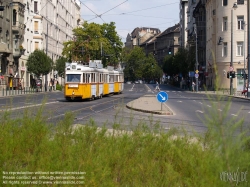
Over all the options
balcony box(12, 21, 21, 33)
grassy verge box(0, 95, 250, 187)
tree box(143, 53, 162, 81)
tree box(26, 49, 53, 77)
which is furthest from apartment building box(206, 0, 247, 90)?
tree box(143, 53, 162, 81)

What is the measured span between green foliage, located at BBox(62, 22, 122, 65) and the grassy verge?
7658 centimetres

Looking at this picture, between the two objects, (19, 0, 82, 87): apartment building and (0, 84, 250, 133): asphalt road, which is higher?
(19, 0, 82, 87): apartment building

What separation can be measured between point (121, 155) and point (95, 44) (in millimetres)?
87642

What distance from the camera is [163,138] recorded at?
27.8 feet

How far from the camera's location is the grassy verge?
4.50 metres

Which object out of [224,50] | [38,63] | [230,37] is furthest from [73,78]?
[224,50]

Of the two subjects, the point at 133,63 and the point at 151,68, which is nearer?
the point at 151,68

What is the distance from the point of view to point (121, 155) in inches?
285

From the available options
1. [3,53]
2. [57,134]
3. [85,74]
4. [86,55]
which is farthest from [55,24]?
[57,134]

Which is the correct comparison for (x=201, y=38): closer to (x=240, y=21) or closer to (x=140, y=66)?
(x=240, y=21)

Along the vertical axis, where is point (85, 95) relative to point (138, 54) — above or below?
below

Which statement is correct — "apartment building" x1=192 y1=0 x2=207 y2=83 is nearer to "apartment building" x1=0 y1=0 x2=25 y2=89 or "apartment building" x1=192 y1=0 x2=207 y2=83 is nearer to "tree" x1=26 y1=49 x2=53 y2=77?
"tree" x1=26 y1=49 x2=53 y2=77

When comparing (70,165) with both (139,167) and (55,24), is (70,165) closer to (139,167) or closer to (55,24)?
(139,167)

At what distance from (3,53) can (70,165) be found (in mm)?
59121
